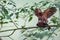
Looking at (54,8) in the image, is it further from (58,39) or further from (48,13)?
(58,39)

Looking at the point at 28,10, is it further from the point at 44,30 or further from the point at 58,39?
the point at 58,39

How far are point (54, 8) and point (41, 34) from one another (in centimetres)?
15

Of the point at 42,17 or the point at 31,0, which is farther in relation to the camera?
the point at 31,0

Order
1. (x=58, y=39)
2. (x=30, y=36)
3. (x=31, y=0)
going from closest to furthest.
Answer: (x=30, y=36) → (x=31, y=0) → (x=58, y=39)

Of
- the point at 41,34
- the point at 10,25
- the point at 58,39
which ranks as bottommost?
the point at 58,39

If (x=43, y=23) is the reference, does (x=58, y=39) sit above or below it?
below

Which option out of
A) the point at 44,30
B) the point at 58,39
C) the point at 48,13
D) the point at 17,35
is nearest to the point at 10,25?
the point at 17,35

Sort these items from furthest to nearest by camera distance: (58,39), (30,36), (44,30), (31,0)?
1. (58,39)
2. (31,0)
3. (30,36)
4. (44,30)

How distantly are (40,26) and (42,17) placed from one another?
0.07 m

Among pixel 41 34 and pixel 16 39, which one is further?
pixel 16 39

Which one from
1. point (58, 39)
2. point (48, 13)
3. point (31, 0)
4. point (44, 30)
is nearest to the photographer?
point (48, 13)

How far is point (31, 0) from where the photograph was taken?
1.89 meters

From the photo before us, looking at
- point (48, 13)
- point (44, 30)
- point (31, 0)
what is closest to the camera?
point (48, 13)

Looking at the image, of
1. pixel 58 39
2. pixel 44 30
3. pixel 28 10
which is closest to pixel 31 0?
pixel 58 39
